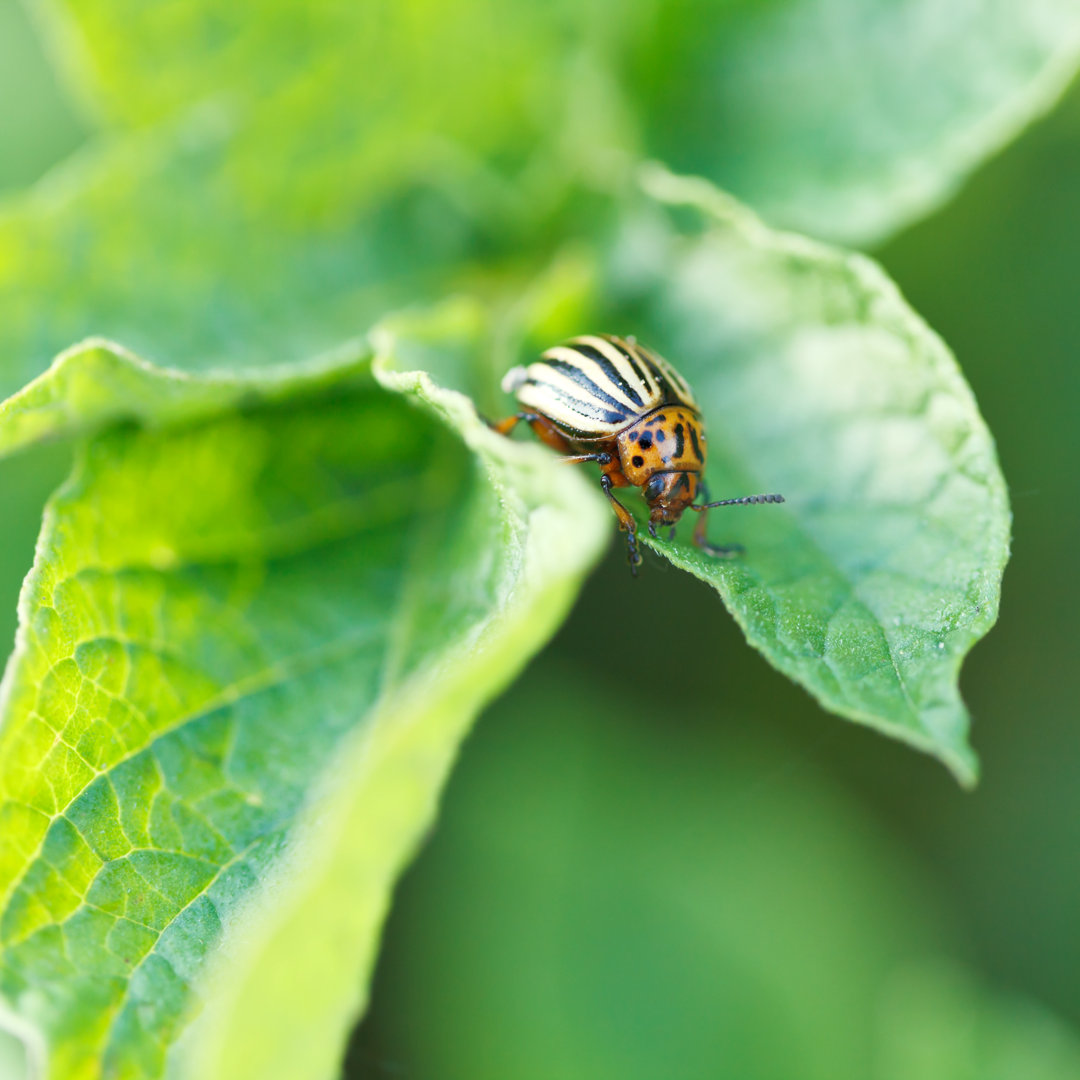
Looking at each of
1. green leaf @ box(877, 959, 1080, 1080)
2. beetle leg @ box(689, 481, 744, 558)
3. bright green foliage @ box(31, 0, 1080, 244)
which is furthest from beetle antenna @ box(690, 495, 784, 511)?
green leaf @ box(877, 959, 1080, 1080)

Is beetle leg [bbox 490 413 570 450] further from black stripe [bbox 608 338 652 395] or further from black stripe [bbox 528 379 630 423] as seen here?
black stripe [bbox 608 338 652 395]

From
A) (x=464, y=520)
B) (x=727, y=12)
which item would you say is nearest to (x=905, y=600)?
(x=464, y=520)

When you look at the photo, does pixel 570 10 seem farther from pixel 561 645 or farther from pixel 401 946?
pixel 401 946

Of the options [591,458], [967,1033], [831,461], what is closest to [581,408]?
[591,458]

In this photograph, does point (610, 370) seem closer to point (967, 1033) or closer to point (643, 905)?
point (643, 905)

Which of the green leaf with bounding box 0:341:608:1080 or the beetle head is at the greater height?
the green leaf with bounding box 0:341:608:1080

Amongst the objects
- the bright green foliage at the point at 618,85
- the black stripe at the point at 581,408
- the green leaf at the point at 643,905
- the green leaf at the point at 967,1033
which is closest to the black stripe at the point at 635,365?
the black stripe at the point at 581,408

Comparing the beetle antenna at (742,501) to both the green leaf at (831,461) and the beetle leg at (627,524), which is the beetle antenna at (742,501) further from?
the beetle leg at (627,524)

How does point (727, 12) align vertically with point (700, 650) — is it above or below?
above
